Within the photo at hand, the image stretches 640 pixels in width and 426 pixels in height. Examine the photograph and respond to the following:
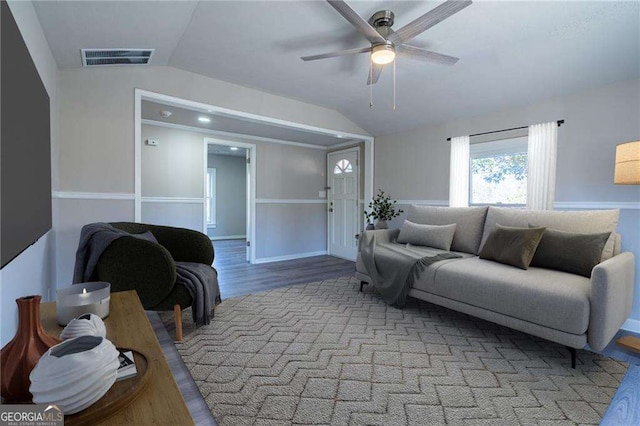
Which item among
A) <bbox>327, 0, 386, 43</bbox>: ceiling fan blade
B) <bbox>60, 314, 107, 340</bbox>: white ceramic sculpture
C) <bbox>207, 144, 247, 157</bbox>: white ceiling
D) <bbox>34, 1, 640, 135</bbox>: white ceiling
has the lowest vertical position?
<bbox>60, 314, 107, 340</bbox>: white ceramic sculpture

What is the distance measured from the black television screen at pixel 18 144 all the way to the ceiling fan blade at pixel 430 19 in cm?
186

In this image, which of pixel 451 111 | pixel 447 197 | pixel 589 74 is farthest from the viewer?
pixel 447 197

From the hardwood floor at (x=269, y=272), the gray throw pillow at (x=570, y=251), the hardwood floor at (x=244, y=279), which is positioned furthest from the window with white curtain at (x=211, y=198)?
the gray throw pillow at (x=570, y=251)

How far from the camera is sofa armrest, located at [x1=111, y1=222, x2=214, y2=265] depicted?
8.79ft

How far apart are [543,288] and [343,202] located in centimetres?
380

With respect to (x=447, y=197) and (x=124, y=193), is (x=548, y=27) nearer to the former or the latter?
(x=447, y=197)

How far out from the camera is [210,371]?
1808 millimetres

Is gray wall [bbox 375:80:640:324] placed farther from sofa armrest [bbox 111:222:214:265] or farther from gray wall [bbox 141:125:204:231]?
gray wall [bbox 141:125:204:231]

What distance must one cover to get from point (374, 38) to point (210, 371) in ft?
7.75

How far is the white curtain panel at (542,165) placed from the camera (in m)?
3.01

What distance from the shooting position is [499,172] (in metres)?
3.59

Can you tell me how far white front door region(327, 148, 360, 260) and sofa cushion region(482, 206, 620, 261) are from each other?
2.52 m

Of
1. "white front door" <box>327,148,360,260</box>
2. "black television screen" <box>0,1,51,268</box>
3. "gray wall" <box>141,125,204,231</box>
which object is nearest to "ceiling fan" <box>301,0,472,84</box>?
"black television screen" <box>0,1,51,268</box>

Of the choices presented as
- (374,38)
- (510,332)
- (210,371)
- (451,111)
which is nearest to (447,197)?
(451,111)
